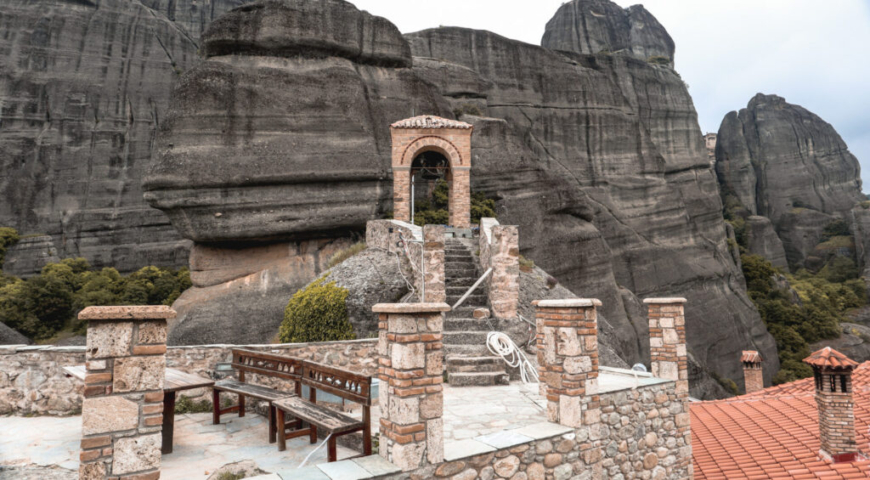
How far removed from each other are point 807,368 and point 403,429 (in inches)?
1272

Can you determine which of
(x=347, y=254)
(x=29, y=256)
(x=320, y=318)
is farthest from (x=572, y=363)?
(x=29, y=256)

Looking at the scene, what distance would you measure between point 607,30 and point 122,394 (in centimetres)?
4536

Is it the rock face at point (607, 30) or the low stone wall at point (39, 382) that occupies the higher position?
the rock face at point (607, 30)

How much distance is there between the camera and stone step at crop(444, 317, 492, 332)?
30.6ft

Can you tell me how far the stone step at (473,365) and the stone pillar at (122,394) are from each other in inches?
184

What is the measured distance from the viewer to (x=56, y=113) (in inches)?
1048

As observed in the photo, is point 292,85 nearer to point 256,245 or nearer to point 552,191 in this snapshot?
point 256,245

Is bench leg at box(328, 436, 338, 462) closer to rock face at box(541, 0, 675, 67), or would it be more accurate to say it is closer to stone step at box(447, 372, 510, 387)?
stone step at box(447, 372, 510, 387)

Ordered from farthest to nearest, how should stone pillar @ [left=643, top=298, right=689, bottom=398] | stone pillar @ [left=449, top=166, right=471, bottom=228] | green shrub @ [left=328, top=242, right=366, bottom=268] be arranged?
stone pillar @ [left=449, top=166, right=471, bottom=228]
green shrub @ [left=328, top=242, right=366, bottom=268]
stone pillar @ [left=643, top=298, right=689, bottom=398]

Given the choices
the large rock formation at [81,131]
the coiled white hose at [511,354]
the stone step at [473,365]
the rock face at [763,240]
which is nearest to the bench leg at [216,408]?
the stone step at [473,365]

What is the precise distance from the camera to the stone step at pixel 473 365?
25.1 feet

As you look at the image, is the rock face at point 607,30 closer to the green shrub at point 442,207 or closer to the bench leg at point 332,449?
the green shrub at point 442,207

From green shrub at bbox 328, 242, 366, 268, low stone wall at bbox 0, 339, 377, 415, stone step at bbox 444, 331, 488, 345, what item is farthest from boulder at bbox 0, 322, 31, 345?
stone step at bbox 444, 331, 488, 345

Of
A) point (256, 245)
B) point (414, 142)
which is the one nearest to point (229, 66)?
point (256, 245)
